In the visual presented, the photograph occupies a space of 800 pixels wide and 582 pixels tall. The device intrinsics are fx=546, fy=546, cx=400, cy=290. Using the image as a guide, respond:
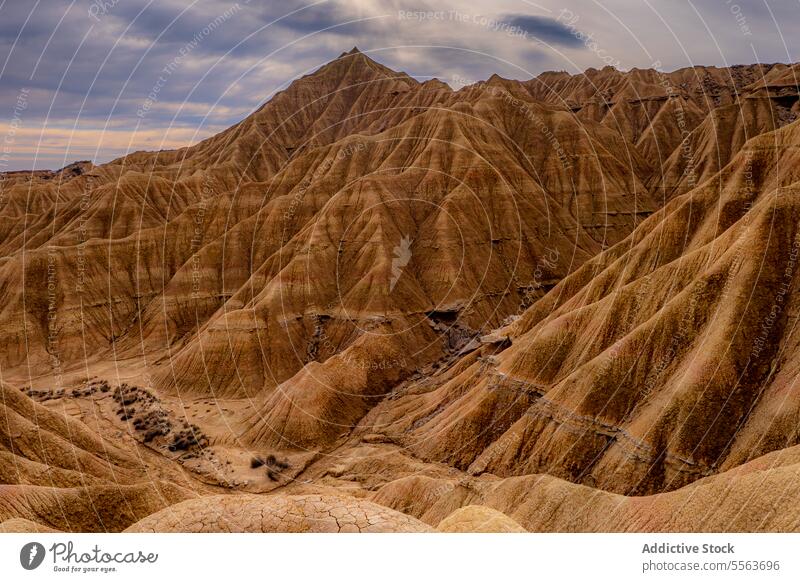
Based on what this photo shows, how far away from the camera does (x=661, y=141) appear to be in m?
130

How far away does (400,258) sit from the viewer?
251 feet

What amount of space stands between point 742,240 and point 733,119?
318 ft

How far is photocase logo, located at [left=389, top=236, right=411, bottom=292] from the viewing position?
239ft

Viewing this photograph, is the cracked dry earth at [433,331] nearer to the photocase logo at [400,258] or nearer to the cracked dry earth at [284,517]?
the cracked dry earth at [284,517]

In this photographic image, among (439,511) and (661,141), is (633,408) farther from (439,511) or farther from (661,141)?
(661,141)

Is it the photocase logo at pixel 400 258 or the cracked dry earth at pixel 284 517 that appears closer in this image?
the cracked dry earth at pixel 284 517

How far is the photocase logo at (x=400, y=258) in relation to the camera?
73.0 metres
